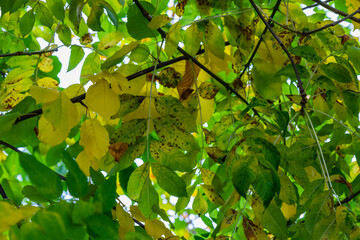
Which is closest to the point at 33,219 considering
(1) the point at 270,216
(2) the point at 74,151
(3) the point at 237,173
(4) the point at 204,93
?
(3) the point at 237,173

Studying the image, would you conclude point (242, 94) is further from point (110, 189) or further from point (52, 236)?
point (52, 236)

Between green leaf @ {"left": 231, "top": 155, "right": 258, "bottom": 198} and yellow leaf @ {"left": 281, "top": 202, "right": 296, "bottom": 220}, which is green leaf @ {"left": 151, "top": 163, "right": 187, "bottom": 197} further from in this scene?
yellow leaf @ {"left": 281, "top": 202, "right": 296, "bottom": 220}

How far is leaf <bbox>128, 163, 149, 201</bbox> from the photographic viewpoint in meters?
0.85

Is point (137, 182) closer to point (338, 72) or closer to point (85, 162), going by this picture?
point (85, 162)

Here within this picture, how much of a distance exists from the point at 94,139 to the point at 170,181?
0.22 m

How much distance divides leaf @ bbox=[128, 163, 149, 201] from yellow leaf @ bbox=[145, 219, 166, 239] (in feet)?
0.31

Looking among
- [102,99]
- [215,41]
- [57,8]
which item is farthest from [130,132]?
[57,8]

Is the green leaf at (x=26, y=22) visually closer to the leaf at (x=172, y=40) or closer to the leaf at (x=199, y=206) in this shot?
the leaf at (x=172, y=40)

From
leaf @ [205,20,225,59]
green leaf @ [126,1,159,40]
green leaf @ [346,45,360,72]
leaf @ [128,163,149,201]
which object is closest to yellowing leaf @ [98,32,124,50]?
green leaf @ [126,1,159,40]

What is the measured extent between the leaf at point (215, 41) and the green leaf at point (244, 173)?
0.36 meters

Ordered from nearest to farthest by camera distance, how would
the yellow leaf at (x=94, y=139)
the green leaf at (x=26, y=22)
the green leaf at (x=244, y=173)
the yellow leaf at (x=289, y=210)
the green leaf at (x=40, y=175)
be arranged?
the green leaf at (x=40, y=175), the green leaf at (x=244, y=173), the yellow leaf at (x=94, y=139), the yellow leaf at (x=289, y=210), the green leaf at (x=26, y=22)

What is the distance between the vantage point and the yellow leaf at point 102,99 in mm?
890

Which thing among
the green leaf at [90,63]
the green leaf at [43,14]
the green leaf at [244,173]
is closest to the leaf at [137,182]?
the green leaf at [244,173]

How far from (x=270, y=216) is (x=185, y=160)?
0.68ft
